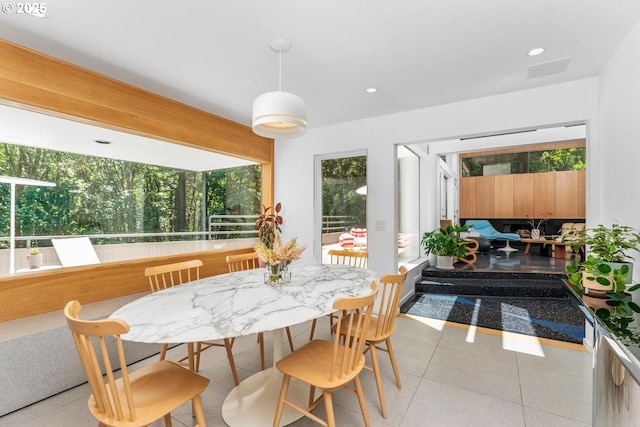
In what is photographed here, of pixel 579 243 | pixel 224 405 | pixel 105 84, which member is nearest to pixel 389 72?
pixel 579 243

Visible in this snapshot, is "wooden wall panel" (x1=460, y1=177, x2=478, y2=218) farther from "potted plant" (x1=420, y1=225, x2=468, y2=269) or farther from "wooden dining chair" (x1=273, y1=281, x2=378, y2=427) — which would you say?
"wooden dining chair" (x1=273, y1=281, x2=378, y2=427)

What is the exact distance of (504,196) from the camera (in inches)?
321

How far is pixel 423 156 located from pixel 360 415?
5.06 metres

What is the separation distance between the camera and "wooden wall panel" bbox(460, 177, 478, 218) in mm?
8570

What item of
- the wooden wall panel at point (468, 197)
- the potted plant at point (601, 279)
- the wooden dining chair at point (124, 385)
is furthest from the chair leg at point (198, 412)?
the wooden wall panel at point (468, 197)

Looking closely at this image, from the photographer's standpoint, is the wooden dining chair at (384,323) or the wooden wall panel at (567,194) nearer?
the wooden dining chair at (384,323)

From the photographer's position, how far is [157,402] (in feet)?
4.31

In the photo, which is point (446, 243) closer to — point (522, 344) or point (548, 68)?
point (522, 344)

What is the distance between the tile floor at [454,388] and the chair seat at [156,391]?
57cm

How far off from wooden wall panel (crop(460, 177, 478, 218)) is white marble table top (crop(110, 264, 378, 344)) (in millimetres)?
7299

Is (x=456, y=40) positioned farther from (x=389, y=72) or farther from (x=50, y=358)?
(x=50, y=358)

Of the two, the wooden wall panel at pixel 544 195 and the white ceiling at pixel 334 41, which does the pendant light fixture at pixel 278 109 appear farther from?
→ the wooden wall panel at pixel 544 195

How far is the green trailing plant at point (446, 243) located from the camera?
527cm

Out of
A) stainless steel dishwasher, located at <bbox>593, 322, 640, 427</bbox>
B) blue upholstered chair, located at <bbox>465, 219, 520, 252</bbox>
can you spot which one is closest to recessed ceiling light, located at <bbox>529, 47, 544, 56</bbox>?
stainless steel dishwasher, located at <bbox>593, 322, 640, 427</bbox>
